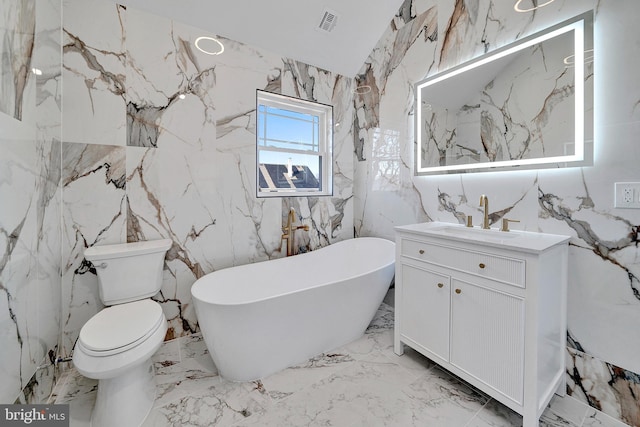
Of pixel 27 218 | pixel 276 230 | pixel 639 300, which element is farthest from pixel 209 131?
pixel 639 300

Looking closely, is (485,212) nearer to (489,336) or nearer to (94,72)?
(489,336)

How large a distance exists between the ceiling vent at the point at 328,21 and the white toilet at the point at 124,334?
7.43 feet

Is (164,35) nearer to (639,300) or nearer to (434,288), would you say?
(434,288)

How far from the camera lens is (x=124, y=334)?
1327 millimetres

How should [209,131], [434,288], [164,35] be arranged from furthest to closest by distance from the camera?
[209,131] → [164,35] → [434,288]

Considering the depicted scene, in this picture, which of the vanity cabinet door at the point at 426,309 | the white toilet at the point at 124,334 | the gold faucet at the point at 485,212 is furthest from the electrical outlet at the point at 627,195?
the white toilet at the point at 124,334

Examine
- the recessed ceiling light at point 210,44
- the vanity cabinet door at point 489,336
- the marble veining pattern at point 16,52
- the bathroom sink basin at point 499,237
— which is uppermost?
the recessed ceiling light at point 210,44

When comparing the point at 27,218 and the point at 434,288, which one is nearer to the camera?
the point at 27,218

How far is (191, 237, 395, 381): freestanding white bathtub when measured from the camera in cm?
150

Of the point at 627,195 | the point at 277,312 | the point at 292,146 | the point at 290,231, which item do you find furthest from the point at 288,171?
the point at 627,195

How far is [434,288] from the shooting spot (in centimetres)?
166

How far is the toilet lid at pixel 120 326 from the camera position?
1.26 metres

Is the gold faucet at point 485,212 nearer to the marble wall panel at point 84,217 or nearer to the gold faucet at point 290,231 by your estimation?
the gold faucet at point 290,231

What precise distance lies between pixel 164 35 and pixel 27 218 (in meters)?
1.55
